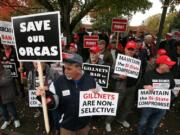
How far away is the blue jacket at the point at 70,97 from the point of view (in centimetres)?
324

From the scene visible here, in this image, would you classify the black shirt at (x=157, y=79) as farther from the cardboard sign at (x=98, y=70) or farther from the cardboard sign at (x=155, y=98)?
the cardboard sign at (x=98, y=70)

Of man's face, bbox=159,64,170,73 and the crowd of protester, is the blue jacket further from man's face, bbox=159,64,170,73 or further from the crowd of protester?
man's face, bbox=159,64,170,73

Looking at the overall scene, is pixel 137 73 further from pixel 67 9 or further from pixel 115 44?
pixel 67 9

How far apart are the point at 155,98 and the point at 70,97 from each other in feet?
6.79

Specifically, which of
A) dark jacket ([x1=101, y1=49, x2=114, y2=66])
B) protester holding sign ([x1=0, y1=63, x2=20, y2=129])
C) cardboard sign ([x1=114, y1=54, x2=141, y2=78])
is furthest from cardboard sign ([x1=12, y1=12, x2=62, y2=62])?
dark jacket ([x1=101, y1=49, x2=114, y2=66])

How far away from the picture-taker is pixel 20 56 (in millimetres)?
3623

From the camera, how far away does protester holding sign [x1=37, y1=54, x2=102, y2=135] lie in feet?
10.3

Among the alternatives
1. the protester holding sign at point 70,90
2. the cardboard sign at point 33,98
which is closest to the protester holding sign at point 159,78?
the protester holding sign at point 70,90

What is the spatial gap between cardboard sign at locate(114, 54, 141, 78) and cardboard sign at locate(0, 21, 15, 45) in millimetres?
3423

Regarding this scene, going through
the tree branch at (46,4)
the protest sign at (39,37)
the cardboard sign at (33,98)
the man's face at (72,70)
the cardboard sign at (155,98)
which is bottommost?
the cardboard sign at (33,98)

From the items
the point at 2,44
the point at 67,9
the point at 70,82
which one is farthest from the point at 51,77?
the point at 67,9

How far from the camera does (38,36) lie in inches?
134

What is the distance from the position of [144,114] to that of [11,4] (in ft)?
25.3

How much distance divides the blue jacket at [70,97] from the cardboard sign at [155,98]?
1556 mm
